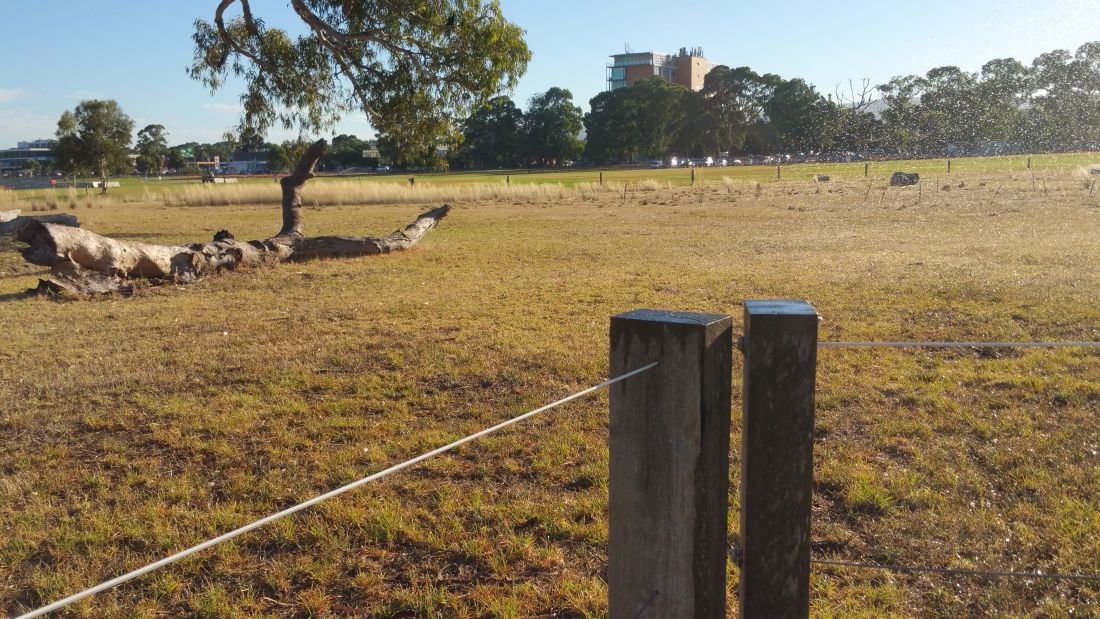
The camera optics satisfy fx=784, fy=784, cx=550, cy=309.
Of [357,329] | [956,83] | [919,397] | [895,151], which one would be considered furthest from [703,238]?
[895,151]

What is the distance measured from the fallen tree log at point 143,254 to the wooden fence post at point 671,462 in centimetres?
1031

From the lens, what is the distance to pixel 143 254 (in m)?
11.2

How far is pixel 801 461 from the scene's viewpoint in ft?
6.40

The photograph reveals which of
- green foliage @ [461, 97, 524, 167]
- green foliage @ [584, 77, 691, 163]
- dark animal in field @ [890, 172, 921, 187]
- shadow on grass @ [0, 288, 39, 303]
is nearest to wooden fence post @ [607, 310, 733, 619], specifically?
shadow on grass @ [0, 288, 39, 303]

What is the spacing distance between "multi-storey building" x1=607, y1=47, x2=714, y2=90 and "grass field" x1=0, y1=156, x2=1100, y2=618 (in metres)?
143

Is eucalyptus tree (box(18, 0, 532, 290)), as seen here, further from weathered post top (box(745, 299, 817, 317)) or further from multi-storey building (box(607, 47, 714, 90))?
multi-storey building (box(607, 47, 714, 90))

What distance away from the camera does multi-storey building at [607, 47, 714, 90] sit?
147 metres

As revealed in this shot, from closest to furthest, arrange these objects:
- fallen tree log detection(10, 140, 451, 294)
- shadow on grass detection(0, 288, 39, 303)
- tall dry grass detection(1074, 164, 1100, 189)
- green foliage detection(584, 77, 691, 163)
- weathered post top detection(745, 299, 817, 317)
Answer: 1. weathered post top detection(745, 299, 817, 317)
2. fallen tree log detection(10, 140, 451, 294)
3. shadow on grass detection(0, 288, 39, 303)
4. tall dry grass detection(1074, 164, 1100, 189)
5. green foliage detection(584, 77, 691, 163)

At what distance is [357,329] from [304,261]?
6413 mm

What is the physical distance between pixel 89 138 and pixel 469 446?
60.3 metres

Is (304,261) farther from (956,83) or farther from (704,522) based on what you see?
(956,83)

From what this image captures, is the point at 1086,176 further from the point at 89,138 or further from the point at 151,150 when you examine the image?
the point at 151,150

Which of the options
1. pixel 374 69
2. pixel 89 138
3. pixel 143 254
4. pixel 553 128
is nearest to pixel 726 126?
pixel 553 128

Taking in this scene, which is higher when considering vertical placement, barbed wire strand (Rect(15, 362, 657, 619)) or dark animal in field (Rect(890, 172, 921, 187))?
dark animal in field (Rect(890, 172, 921, 187))
